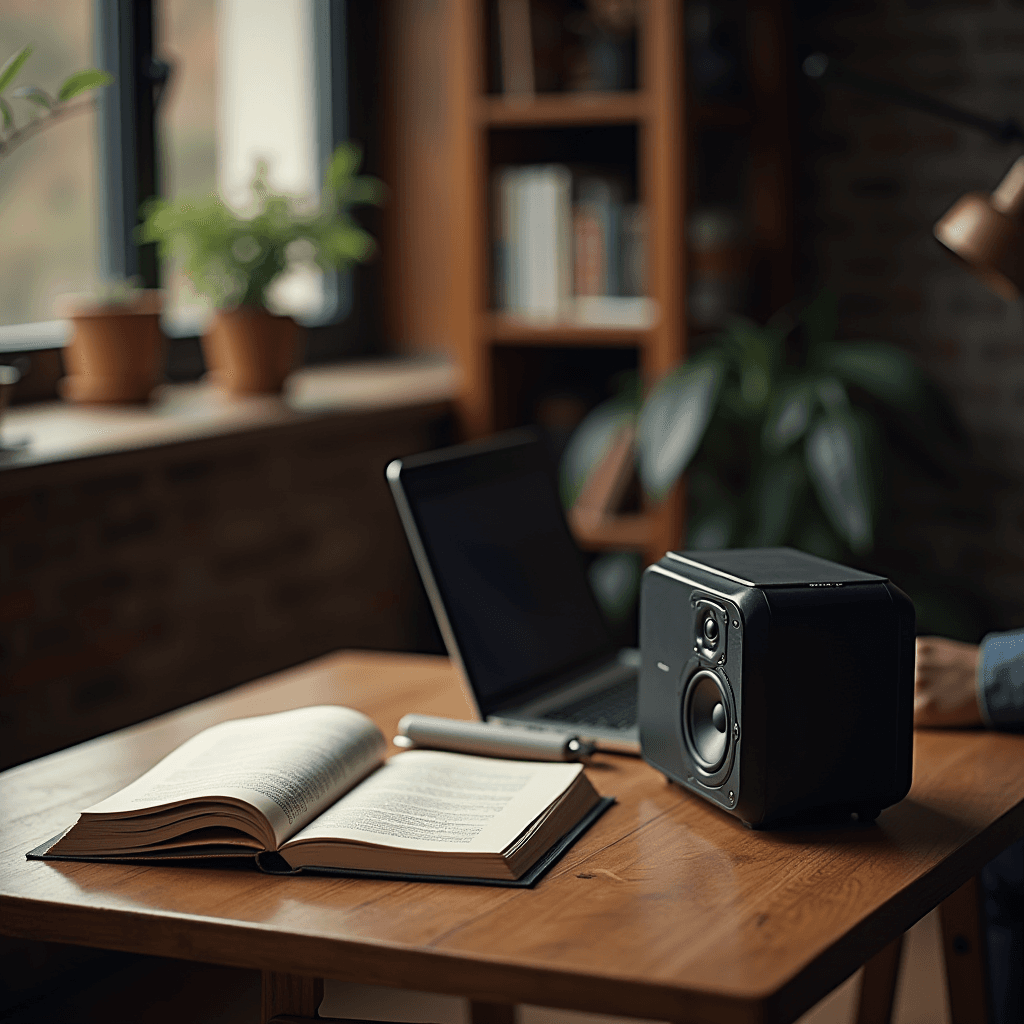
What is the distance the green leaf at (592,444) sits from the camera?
2979 millimetres

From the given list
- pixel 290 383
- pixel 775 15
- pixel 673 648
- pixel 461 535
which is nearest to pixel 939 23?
pixel 775 15

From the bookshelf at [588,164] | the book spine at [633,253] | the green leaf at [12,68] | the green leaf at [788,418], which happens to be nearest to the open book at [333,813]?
the green leaf at [12,68]

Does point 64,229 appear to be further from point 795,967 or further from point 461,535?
point 795,967

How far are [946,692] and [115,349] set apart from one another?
5.39ft

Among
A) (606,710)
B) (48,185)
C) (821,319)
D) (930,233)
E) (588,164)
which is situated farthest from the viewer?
(588,164)

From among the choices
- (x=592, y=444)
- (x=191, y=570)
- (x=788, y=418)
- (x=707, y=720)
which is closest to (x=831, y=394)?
(x=788, y=418)

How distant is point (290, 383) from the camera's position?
3.12 m

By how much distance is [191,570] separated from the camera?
2.65m

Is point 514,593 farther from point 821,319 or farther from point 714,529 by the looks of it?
point 821,319

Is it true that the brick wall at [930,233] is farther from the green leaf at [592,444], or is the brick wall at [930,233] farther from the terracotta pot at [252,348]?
the terracotta pot at [252,348]

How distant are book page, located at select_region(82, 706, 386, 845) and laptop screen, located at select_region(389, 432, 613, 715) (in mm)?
212

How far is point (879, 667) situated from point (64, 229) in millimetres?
2022

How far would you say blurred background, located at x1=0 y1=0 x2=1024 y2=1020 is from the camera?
2662 mm

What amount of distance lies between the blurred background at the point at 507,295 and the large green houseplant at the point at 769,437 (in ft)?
0.03
